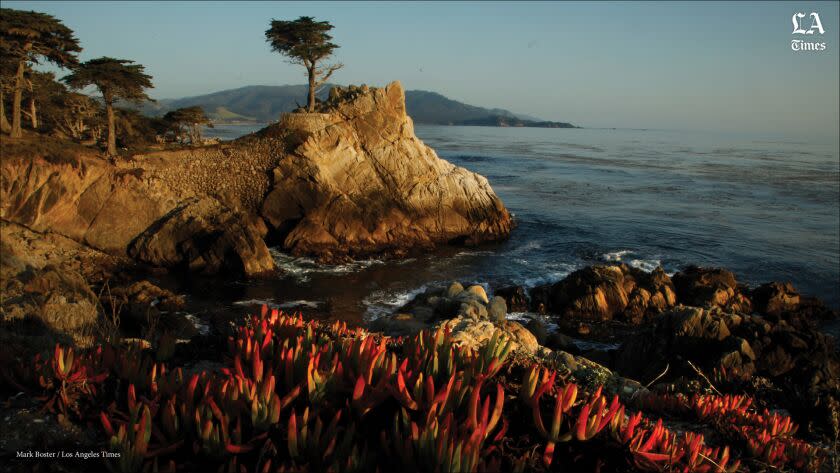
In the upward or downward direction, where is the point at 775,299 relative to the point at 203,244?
downward

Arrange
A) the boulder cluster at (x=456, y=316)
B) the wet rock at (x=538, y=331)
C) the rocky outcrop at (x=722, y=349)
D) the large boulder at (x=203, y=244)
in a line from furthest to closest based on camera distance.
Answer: the large boulder at (x=203, y=244), the wet rock at (x=538, y=331), the rocky outcrop at (x=722, y=349), the boulder cluster at (x=456, y=316)

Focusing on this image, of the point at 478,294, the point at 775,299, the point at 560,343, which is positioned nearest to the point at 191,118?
the point at 478,294

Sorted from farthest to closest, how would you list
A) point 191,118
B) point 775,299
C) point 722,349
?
point 191,118 → point 775,299 → point 722,349

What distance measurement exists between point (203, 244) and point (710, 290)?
22.3 metres

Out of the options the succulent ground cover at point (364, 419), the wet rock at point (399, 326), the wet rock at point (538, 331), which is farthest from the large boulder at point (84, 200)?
the succulent ground cover at point (364, 419)

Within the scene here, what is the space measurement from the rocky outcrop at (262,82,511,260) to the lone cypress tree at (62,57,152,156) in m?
7.56

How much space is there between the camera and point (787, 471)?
3752mm

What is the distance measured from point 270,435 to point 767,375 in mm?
12719

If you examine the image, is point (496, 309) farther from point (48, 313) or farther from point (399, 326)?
point (48, 313)

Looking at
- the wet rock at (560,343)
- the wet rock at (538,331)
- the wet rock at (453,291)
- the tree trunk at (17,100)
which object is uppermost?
the tree trunk at (17,100)

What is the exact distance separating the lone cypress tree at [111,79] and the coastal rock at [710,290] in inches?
1175

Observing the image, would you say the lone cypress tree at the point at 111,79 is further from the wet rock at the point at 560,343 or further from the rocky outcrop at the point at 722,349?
the rocky outcrop at the point at 722,349

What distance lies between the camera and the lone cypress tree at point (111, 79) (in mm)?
28656

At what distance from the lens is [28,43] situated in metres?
27.0
